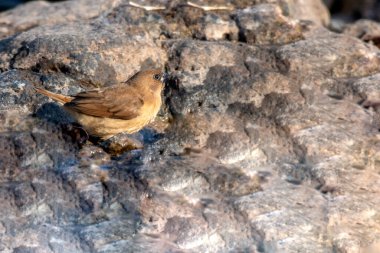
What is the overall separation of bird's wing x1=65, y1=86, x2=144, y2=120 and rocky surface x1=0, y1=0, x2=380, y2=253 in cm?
26

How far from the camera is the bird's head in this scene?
7758 millimetres

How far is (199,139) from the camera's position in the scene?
297 inches

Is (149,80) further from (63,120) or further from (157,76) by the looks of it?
(63,120)

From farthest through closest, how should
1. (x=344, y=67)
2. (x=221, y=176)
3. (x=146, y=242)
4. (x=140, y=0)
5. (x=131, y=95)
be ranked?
(x=140, y=0) < (x=344, y=67) < (x=131, y=95) < (x=221, y=176) < (x=146, y=242)

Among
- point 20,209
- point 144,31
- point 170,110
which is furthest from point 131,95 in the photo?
point 20,209

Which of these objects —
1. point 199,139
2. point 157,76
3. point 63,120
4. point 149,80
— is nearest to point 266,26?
point 157,76

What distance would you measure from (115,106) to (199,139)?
32.2 inches

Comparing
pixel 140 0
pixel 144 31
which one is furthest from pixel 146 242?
pixel 140 0

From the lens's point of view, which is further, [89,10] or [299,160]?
[89,10]

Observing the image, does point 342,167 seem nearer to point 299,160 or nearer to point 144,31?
point 299,160

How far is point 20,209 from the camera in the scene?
675cm

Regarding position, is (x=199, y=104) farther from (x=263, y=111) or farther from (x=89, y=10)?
(x=89, y=10)

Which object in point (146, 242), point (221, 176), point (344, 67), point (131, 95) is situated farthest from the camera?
point (344, 67)

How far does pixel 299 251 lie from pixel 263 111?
1.75 metres
